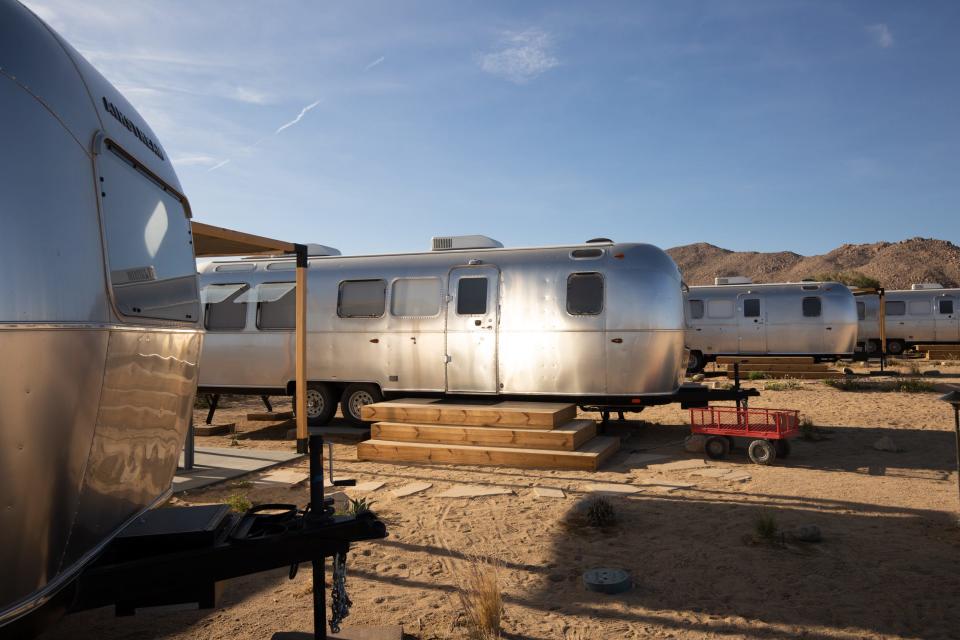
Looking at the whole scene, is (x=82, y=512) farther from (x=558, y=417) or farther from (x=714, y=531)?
(x=558, y=417)

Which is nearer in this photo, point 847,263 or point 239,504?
point 239,504

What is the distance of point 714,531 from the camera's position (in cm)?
601

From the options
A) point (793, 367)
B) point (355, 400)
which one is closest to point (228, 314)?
point (355, 400)

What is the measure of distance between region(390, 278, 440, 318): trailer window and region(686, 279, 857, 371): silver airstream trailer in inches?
385

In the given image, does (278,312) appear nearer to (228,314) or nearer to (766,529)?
(228,314)

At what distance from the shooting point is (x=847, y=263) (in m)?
75.8

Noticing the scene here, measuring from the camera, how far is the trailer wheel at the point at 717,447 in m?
9.23

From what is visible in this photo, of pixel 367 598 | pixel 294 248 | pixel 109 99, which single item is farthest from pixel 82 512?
pixel 294 248

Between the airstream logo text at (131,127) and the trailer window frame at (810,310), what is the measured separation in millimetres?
17682

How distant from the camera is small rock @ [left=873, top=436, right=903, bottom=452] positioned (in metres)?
9.41

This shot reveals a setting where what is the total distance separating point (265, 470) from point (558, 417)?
3766mm

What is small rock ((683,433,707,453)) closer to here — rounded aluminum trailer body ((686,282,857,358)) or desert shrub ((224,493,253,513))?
desert shrub ((224,493,253,513))

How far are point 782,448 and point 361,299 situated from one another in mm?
6446

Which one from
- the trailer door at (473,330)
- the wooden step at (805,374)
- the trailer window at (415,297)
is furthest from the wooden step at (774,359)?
the trailer window at (415,297)
